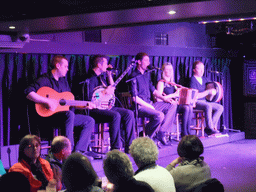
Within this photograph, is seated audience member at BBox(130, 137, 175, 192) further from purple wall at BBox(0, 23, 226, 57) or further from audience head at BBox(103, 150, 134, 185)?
purple wall at BBox(0, 23, 226, 57)

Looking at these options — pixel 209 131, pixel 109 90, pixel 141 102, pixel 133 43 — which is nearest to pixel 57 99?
pixel 109 90


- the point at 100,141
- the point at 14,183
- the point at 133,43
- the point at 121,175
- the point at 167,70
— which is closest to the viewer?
the point at 14,183

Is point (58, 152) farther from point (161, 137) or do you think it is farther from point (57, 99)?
point (161, 137)

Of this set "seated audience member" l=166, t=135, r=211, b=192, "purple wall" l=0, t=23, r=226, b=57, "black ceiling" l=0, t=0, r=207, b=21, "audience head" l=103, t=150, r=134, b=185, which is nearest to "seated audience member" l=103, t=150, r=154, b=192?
"audience head" l=103, t=150, r=134, b=185

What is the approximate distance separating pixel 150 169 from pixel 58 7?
2.40 m

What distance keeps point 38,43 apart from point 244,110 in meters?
5.55

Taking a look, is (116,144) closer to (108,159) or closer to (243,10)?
(243,10)

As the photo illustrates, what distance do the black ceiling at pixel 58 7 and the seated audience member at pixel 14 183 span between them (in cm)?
269

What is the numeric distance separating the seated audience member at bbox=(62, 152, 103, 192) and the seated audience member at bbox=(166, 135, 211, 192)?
3.19 feet

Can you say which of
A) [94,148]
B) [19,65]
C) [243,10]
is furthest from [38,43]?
[243,10]

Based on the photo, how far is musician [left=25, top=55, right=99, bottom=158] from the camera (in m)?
5.06

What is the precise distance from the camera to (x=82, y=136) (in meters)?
5.33

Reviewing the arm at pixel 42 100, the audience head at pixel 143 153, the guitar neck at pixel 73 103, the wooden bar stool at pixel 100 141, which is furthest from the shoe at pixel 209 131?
the audience head at pixel 143 153

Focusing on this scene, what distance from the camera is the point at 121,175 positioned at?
226cm
